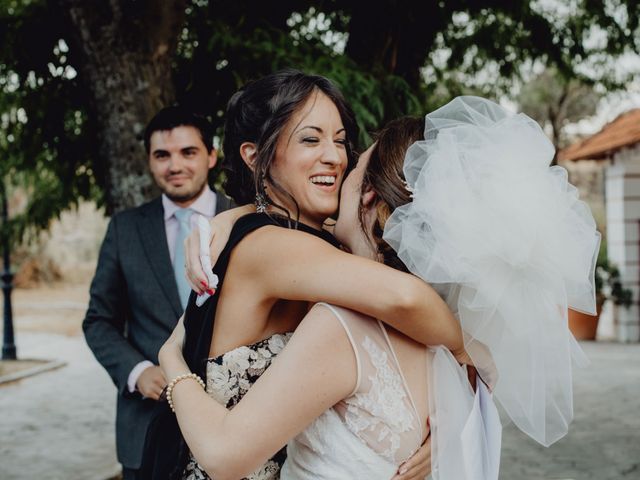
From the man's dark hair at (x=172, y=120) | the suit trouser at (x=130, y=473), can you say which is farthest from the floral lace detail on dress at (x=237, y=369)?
the man's dark hair at (x=172, y=120)

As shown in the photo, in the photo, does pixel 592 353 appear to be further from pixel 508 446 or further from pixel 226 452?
pixel 226 452

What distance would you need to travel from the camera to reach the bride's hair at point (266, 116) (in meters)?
2.15

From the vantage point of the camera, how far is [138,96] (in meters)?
4.48

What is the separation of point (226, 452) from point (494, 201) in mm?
827

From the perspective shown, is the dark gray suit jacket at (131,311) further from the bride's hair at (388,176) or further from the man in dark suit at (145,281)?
the bride's hair at (388,176)

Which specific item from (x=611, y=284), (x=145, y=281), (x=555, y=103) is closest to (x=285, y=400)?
(x=145, y=281)

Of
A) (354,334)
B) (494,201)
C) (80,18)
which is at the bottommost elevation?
(354,334)

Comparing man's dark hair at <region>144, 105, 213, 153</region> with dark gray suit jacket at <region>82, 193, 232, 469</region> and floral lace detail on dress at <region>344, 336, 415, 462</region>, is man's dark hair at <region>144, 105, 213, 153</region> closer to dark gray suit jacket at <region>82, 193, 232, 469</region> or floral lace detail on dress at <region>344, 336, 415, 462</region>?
dark gray suit jacket at <region>82, 193, 232, 469</region>

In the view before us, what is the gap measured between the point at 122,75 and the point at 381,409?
3.18 metres

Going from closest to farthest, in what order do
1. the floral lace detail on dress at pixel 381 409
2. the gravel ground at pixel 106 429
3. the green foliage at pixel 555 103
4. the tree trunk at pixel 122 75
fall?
the floral lace detail on dress at pixel 381 409
the tree trunk at pixel 122 75
the gravel ground at pixel 106 429
the green foliage at pixel 555 103

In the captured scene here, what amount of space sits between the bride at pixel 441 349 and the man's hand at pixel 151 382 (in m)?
1.28

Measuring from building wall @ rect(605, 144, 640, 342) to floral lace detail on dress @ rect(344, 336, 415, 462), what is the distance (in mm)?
13201

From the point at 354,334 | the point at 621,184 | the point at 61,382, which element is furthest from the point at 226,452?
the point at 621,184

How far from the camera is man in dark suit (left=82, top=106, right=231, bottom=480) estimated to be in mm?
3484
